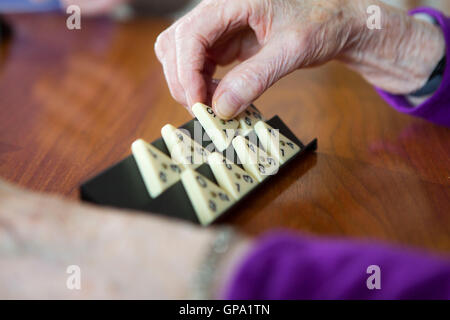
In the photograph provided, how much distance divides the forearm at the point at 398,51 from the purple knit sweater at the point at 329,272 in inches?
23.9

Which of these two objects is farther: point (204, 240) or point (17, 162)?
point (17, 162)

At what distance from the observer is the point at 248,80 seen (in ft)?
2.20

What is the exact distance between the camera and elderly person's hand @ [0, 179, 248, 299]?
351mm

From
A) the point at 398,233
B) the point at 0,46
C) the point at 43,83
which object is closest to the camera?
the point at 398,233

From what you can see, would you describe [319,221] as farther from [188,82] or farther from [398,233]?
[188,82]

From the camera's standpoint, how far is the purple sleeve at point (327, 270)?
0.34 meters

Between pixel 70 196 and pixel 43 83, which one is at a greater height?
pixel 43 83

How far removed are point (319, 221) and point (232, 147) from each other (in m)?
0.17

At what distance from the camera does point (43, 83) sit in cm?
102

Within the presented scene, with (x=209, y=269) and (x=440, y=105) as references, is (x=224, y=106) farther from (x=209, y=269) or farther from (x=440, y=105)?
(x=440, y=105)

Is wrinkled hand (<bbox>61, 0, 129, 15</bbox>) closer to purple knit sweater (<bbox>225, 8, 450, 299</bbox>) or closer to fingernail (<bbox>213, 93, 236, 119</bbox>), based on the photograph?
fingernail (<bbox>213, 93, 236, 119</bbox>)

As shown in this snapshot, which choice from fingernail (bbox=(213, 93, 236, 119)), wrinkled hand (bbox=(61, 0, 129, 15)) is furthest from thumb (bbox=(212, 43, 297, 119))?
wrinkled hand (bbox=(61, 0, 129, 15))

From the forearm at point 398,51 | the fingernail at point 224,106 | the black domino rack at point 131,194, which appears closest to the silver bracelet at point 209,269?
the black domino rack at point 131,194
